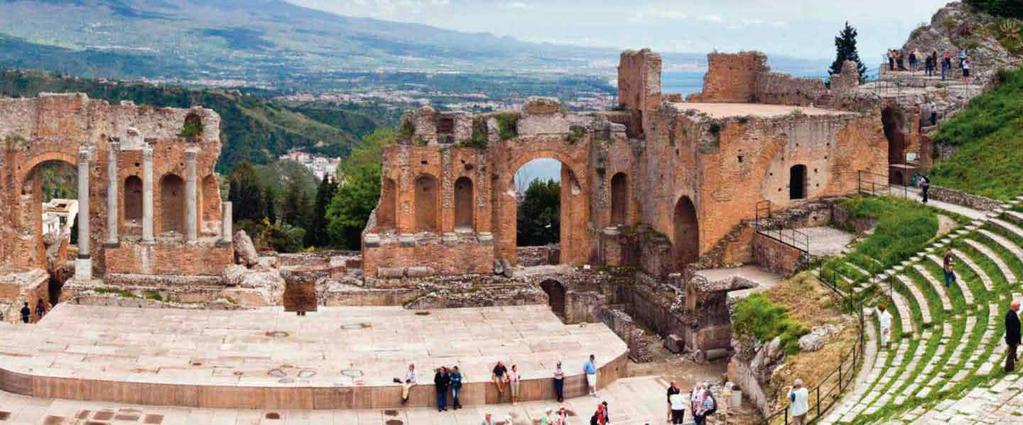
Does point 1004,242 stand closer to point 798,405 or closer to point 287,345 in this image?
point 798,405

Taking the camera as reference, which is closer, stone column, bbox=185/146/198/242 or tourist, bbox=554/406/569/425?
tourist, bbox=554/406/569/425

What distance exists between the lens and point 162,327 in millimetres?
36281

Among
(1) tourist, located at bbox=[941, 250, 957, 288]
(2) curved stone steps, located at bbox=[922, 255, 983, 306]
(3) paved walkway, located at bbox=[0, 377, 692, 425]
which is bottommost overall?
(3) paved walkway, located at bbox=[0, 377, 692, 425]

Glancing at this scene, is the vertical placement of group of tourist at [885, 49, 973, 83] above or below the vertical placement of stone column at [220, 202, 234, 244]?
above

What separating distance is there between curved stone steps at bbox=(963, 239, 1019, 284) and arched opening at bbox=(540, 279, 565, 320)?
13.7 m

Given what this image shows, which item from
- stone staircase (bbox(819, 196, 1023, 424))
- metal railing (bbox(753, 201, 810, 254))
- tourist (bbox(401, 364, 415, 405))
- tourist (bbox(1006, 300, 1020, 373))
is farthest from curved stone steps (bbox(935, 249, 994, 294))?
tourist (bbox(401, 364, 415, 405))

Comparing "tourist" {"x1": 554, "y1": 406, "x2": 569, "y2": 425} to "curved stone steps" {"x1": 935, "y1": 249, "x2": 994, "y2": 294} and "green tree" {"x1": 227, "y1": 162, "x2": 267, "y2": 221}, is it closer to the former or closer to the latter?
"curved stone steps" {"x1": 935, "y1": 249, "x2": 994, "y2": 294}

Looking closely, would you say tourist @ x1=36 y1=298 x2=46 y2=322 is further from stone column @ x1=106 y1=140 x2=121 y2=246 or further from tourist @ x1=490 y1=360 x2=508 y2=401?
tourist @ x1=490 y1=360 x2=508 y2=401

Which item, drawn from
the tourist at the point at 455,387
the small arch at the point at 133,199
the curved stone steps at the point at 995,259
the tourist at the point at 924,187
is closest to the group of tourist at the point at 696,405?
the tourist at the point at 455,387

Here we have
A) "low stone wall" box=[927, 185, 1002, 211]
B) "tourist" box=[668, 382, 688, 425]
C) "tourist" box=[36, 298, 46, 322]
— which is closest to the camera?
"tourist" box=[668, 382, 688, 425]

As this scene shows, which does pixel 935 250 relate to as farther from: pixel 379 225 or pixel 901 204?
pixel 379 225

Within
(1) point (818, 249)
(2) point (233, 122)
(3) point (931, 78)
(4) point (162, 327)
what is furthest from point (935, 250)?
(2) point (233, 122)

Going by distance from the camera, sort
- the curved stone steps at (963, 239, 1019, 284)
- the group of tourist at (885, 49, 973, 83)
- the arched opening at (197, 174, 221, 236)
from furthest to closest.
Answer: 1. the group of tourist at (885, 49, 973, 83)
2. the arched opening at (197, 174, 221, 236)
3. the curved stone steps at (963, 239, 1019, 284)

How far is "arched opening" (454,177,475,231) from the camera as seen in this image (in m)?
43.2
